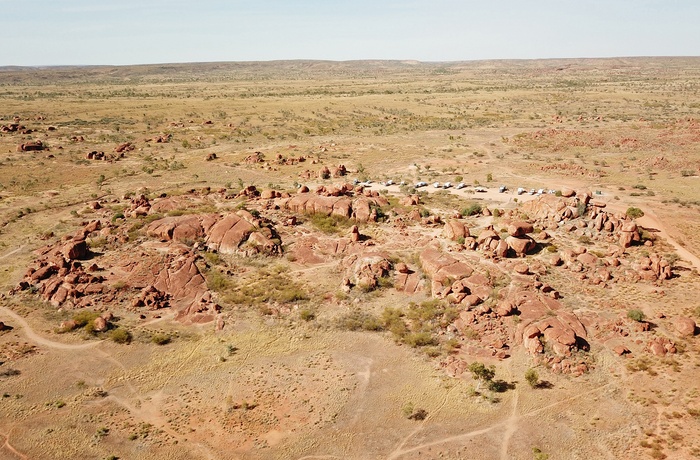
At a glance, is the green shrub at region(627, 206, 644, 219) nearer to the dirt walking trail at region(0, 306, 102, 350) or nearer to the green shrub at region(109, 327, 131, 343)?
the green shrub at region(109, 327, 131, 343)

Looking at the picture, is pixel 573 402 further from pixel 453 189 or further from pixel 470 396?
pixel 453 189

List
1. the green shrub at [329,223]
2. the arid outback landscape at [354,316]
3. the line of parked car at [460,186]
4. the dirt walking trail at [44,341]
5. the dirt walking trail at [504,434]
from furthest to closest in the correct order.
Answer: the line of parked car at [460,186] → the green shrub at [329,223] → the dirt walking trail at [44,341] → the arid outback landscape at [354,316] → the dirt walking trail at [504,434]

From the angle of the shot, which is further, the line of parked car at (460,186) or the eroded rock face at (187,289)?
the line of parked car at (460,186)

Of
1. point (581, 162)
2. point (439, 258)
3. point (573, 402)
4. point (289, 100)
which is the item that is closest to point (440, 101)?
point (289, 100)

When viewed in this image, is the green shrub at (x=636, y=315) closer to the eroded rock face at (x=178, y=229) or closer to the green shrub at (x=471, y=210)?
the green shrub at (x=471, y=210)

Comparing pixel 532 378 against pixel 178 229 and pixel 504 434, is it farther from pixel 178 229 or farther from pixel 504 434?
pixel 178 229

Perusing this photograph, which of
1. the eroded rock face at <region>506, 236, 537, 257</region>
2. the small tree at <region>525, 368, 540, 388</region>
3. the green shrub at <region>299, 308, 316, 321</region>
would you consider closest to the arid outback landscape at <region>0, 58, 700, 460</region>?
the small tree at <region>525, 368, 540, 388</region>

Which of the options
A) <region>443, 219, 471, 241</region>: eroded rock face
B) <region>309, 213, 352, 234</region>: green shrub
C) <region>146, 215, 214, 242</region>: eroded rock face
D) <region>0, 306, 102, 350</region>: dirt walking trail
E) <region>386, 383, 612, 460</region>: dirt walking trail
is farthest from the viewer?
<region>309, 213, 352, 234</region>: green shrub

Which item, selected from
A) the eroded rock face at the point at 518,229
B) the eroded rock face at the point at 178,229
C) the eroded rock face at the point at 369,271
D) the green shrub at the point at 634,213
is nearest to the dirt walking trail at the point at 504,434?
the eroded rock face at the point at 369,271

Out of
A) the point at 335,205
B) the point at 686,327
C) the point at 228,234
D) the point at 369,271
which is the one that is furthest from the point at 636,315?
the point at 228,234
